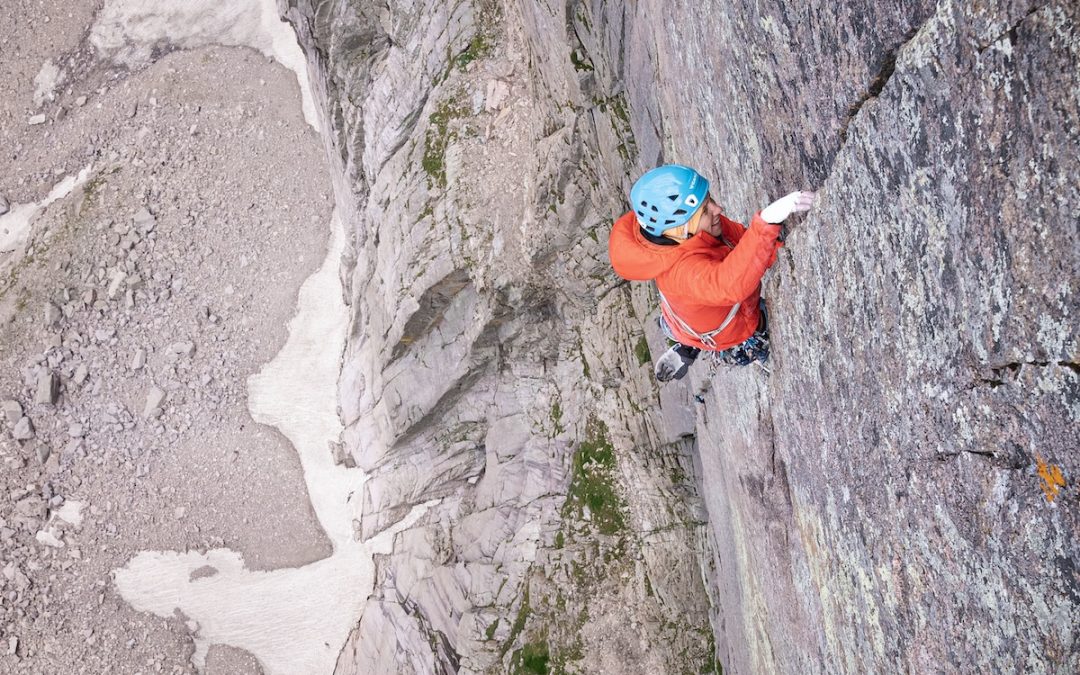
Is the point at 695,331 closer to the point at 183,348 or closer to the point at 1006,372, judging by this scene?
the point at 1006,372

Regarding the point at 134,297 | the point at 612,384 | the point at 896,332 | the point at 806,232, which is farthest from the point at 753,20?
the point at 134,297

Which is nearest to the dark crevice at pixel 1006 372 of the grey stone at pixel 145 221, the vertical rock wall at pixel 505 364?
the vertical rock wall at pixel 505 364

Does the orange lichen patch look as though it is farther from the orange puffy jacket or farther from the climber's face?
the climber's face

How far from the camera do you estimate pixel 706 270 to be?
9.46m

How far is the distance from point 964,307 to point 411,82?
27175 mm

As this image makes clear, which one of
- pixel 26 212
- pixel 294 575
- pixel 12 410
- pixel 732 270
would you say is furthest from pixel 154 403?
pixel 732 270

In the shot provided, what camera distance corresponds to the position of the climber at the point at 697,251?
887cm

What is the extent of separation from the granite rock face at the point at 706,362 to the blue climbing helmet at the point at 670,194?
144 cm

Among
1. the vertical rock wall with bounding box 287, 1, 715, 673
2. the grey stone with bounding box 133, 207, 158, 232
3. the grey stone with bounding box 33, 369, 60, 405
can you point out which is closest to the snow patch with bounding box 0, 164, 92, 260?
the grey stone with bounding box 133, 207, 158, 232

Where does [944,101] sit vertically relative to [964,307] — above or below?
above

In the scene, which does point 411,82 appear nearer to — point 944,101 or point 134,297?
point 134,297

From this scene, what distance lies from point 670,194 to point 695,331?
237 centimetres

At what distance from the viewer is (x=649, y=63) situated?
675 inches

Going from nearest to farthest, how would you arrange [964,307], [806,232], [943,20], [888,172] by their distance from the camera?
[943,20]
[964,307]
[888,172]
[806,232]
